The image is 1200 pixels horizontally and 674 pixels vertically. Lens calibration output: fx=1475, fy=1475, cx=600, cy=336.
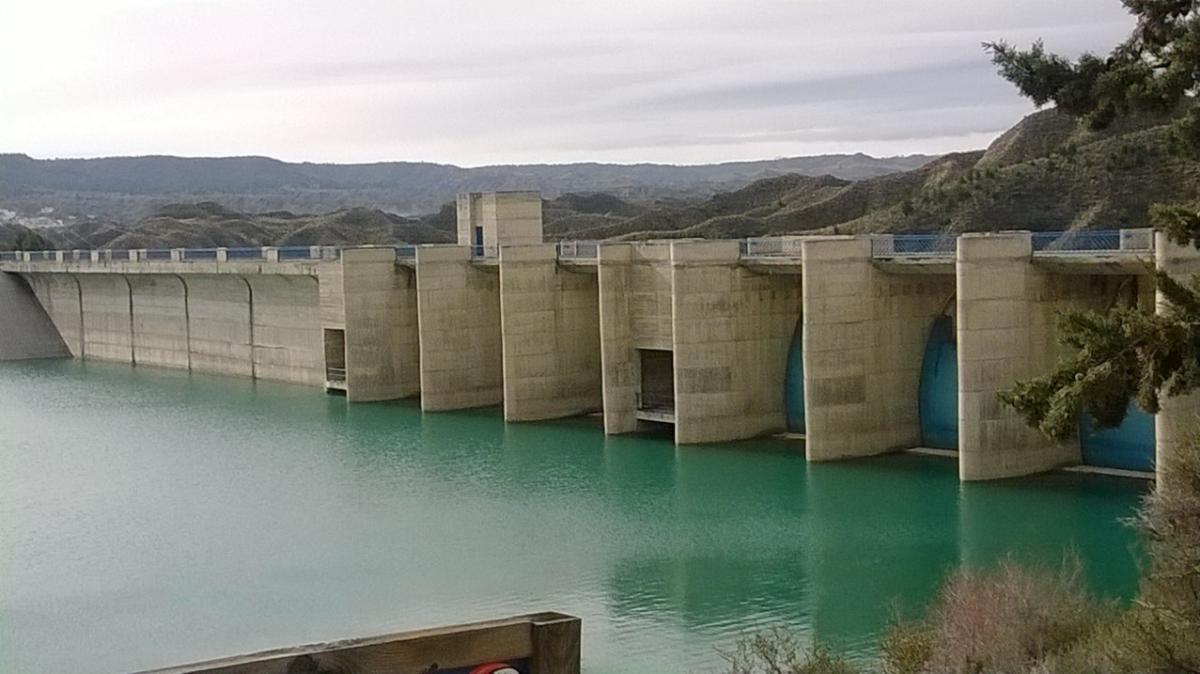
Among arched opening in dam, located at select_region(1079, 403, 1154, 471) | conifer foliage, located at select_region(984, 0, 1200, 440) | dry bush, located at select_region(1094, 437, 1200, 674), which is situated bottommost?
arched opening in dam, located at select_region(1079, 403, 1154, 471)

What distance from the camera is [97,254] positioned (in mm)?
52250

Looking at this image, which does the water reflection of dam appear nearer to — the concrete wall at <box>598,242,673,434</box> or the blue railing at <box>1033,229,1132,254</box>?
the blue railing at <box>1033,229,1132,254</box>

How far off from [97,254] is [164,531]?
32.3 meters

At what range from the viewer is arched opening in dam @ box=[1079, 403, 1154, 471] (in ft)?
75.4

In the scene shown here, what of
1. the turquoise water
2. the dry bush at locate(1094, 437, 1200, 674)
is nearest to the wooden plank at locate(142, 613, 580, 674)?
the dry bush at locate(1094, 437, 1200, 674)

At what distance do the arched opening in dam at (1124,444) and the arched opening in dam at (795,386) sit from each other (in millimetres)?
5961

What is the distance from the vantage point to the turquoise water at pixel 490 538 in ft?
54.5

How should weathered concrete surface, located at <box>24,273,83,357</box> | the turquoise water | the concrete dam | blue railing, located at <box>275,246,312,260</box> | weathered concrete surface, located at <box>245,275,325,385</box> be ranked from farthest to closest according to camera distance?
1. weathered concrete surface, located at <box>24,273,83,357</box>
2. blue railing, located at <box>275,246,312,260</box>
3. weathered concrete surface, located at <box>245,275,325,385</box>
4. the concrete dam
5. the turquoise water

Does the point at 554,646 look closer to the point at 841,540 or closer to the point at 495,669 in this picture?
the point at 495,669

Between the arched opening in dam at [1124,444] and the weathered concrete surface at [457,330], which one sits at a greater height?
the weathered concrete surface at [457,330]

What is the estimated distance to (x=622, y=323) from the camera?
29.4 m

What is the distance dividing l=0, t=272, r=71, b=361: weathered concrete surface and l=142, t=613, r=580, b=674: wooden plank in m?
50.1

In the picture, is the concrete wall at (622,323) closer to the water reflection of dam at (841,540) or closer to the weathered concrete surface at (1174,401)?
the water reflection of dam at (841,540)

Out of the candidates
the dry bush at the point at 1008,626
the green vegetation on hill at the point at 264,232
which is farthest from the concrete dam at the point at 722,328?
the green vegetation on hill at the point at 264,232
